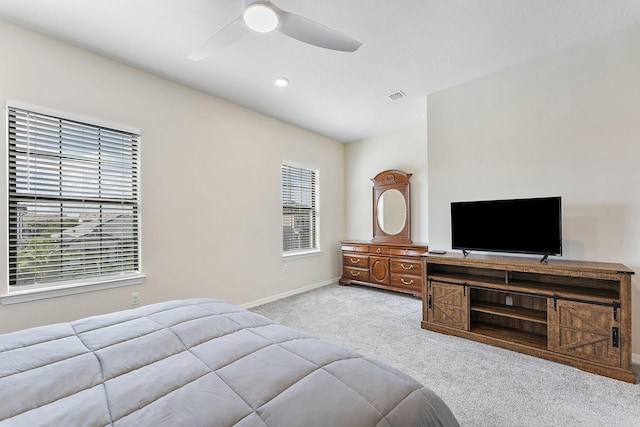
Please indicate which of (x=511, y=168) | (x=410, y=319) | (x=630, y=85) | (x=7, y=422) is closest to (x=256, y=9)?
(x=7, y=422)

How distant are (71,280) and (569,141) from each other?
15.9ft

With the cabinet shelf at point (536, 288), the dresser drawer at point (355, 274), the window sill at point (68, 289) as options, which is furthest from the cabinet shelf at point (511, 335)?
the window sill at point (68, 289)

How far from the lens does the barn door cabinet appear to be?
86.0 inches

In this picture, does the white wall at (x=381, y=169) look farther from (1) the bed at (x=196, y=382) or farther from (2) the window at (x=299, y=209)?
(1) the bed at (x=196, y=382)

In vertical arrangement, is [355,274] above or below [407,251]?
below

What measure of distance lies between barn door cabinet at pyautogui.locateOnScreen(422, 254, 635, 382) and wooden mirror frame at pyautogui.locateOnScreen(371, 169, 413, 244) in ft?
4.93

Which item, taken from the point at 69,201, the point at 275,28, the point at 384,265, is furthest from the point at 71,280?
the point at 384,265

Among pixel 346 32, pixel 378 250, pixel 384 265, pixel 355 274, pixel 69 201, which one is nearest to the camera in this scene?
pixel 346 32

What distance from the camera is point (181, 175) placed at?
10.9 feet

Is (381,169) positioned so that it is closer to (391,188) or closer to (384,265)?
(391,188)

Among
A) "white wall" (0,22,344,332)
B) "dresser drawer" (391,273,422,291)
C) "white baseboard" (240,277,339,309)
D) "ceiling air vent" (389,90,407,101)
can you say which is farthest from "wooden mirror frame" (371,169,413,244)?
"ceiling air vent" (389,90,407,101)

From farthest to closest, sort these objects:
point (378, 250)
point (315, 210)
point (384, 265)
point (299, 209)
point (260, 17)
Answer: point (315, 210) → point (299, 209) → point (378, 250) → point (384, 265) → point (260, 17)

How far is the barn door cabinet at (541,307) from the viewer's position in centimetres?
218

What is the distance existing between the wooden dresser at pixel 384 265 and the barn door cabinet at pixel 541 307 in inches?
40.9
